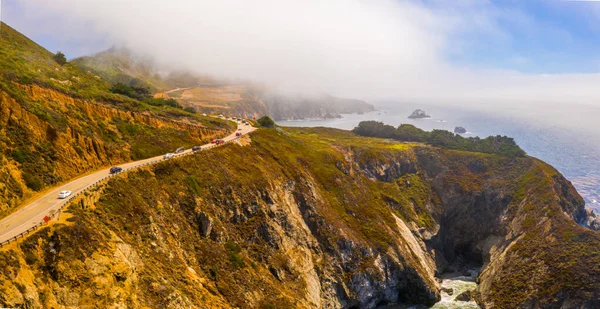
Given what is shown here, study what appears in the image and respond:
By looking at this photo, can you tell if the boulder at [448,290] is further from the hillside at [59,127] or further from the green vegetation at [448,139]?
the hillside at [59,127]

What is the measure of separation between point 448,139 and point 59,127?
490 feet

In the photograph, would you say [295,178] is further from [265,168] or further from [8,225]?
[8,225]

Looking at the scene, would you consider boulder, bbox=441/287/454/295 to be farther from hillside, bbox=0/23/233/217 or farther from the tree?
the tree

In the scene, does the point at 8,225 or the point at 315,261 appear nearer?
the point at 8,225

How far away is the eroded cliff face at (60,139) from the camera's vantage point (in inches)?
1722

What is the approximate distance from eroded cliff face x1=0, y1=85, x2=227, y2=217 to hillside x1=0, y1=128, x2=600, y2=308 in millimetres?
8229

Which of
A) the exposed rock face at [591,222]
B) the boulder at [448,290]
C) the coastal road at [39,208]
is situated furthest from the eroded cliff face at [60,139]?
the exposed rock face at [591,222]

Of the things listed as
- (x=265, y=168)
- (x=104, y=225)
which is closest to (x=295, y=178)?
(x=265, y=168)

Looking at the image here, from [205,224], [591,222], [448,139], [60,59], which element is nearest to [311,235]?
[205,224]

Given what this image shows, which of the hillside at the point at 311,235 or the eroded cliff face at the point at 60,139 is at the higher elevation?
the eroded cliff face at the point at 60,139

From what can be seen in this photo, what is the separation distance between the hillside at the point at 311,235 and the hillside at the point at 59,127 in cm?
846

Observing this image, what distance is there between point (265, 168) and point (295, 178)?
917cm

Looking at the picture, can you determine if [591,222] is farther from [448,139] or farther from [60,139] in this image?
[60,139]

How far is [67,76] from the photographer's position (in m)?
77.2
